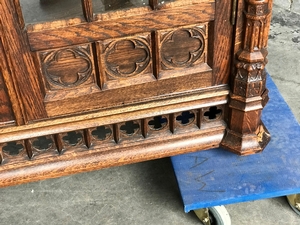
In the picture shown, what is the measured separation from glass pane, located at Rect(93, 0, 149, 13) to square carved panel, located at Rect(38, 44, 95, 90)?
108 millimetres

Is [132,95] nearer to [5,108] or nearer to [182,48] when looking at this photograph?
[182,48]

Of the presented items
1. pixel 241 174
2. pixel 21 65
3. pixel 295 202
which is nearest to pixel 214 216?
pixel 241 174

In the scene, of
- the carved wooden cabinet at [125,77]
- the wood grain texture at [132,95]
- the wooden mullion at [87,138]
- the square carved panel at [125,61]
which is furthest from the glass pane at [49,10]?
the wooden mullion at [87,138]

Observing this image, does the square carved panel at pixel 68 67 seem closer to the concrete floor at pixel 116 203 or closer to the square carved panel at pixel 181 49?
the square carved panel at pixel 181 49

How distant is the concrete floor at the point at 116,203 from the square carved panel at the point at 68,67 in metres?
0.51

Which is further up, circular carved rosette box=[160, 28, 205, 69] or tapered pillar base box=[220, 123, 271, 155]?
circular carved rosette box=[160, 28, 205, 69]

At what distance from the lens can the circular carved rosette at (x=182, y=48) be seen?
Result: 131cm

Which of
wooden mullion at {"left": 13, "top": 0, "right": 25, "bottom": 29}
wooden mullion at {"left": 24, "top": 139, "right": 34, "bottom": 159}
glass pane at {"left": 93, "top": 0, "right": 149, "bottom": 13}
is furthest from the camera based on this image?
wooden mullion at {"left": 24, "top": 139, "right": 34, "bottom": 159}

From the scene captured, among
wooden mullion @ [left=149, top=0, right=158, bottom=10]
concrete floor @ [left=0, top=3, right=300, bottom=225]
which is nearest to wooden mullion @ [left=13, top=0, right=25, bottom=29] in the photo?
wooden mullion @ [left=149, top=0, right=158, bottom=10]

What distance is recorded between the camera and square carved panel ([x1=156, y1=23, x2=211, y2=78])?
1.30 meters

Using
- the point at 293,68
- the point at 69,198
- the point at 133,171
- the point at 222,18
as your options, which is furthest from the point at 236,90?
the point at 293,68

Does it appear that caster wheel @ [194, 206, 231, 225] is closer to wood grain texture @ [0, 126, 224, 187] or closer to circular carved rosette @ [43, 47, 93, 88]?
wood grain texture @ [0, 126, 224, 187]

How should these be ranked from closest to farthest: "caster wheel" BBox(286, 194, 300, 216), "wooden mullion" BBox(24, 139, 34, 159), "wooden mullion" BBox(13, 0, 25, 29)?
"wooden mullion" BBox(13, 0, 25, 29) → "wooden mullion" BBox(24, 139, 34, 159) → "caster wheel" BBox(286, 194, 300, 216)

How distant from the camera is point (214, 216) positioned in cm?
151
